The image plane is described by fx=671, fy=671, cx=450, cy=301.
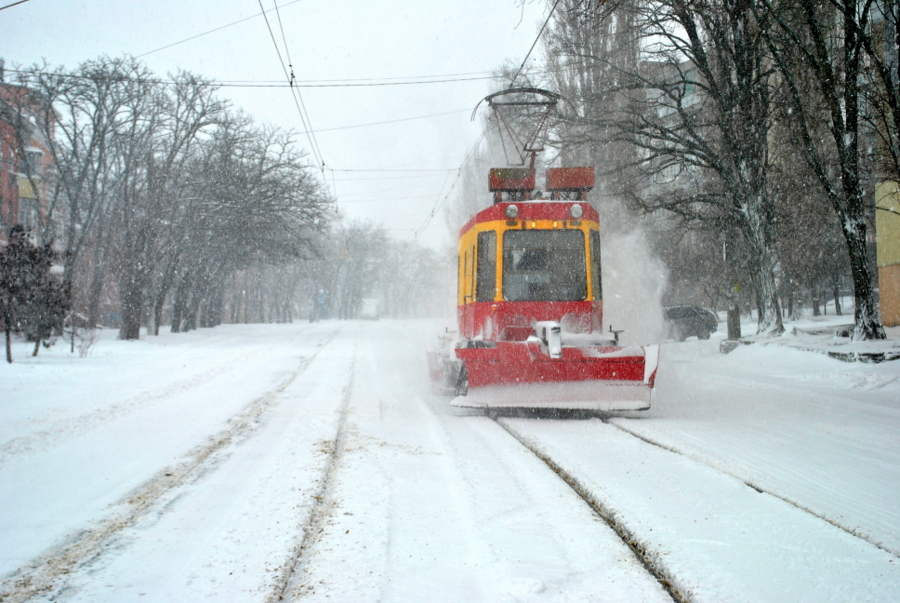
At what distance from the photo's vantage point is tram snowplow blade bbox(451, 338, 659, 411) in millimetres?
8070

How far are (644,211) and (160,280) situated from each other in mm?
19483

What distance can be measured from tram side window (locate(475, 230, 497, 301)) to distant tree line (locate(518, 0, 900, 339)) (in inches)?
128

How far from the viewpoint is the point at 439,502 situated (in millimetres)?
4387

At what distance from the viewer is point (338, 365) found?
47.9 ft

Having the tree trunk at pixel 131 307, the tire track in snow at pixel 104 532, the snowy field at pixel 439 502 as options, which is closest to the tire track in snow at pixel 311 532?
the snowy field at pixel 439 502

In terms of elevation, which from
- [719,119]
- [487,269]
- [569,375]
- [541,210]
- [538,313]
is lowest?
[569,375]

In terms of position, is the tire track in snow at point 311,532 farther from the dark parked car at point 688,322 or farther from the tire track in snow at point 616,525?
the dark parked car at point 688,322

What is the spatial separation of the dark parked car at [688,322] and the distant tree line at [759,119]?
2.02 meters

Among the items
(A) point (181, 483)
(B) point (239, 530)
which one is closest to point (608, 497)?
(B) point (239, 530)

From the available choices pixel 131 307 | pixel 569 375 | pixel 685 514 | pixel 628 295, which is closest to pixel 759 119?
pixel 628 295

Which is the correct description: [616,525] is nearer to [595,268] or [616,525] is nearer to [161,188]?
[595,268]

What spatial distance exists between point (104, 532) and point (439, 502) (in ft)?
6.50

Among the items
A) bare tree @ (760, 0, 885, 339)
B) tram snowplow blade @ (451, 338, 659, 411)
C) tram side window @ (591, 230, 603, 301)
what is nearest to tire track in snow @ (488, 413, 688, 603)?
tram snowplow blade @ (451, 338, 659, 411)

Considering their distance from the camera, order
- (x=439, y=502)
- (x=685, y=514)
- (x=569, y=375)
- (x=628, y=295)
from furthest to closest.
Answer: (x=628, y=295) → (x=569, y=375) → (x=439, y=502) → (x=685, y=514)
